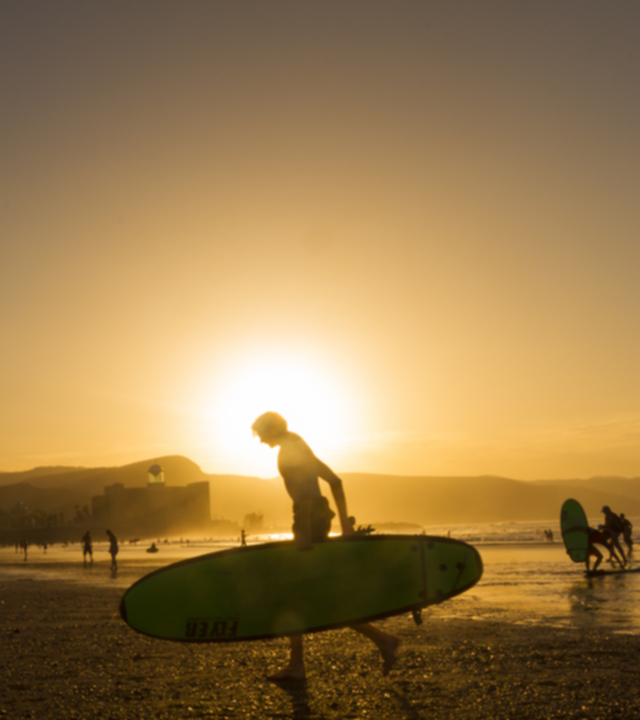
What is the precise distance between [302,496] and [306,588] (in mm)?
962

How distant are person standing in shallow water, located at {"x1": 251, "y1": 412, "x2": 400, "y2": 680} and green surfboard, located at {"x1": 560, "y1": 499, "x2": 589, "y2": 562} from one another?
12.8 meters

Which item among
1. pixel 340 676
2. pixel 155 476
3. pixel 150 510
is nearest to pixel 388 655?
pixel 340 676

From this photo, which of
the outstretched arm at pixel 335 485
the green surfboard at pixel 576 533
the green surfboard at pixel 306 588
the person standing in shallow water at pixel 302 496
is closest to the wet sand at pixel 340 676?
the person standing in shallow water at pixel 302 496

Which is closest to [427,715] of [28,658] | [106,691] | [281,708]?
[281,708]

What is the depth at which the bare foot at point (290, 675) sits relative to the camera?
16.6 feet

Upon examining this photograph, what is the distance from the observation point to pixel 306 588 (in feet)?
17.9

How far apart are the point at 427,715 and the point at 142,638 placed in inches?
180

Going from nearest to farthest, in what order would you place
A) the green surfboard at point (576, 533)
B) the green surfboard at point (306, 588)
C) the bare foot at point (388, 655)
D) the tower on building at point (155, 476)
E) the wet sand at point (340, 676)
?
the wet sand at point (340, 676)
the bare foot at point (388, 655)
the green surfboard at point (306, 588)
the green surfboard at point (576, 533)
the tower on building at point (155, 476)

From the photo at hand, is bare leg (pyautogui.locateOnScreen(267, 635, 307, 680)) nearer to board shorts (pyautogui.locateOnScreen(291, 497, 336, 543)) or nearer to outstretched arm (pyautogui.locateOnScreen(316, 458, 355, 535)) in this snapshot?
board shorts (pyautogui.locateOnScreen(291, 497, 336, 543))

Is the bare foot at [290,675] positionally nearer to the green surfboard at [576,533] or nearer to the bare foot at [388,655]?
the bare foot at [388,655]

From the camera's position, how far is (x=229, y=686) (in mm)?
4965

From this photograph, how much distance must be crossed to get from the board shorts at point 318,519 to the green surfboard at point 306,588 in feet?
0.51

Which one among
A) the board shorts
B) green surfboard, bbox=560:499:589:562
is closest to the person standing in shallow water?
the board shorts

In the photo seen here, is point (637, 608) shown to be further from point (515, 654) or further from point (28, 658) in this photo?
point (28, 658)
